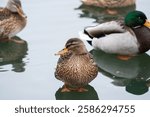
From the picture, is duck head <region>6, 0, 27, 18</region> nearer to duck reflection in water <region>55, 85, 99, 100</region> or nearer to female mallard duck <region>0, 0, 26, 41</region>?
female mallard duck <region>0, 0, 26, 41</region>

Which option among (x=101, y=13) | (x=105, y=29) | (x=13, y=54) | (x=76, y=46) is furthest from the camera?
(x=101, y=13)

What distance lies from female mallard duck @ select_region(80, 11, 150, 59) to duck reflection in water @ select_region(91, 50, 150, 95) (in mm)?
101

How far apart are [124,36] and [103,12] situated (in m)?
1.64

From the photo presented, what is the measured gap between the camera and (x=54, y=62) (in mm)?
6125

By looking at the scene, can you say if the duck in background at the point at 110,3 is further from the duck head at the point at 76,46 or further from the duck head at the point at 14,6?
the duck head at the point at 76,46

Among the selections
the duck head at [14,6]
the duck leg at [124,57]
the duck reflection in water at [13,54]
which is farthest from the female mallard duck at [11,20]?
the duck leg at [124,57]

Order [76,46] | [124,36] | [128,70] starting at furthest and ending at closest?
[124,36] → [128,70] → [76,46]

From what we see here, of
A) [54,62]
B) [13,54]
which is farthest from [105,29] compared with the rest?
[13,54]

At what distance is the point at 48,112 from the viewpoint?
A: 4.92 meters

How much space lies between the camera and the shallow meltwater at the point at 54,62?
18.1 ft

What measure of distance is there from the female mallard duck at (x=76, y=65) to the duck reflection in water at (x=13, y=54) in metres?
0.78

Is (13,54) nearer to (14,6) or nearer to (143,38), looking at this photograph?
(14,6)

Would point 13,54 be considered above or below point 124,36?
below

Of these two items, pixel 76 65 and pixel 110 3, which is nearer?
pixel 76 65
